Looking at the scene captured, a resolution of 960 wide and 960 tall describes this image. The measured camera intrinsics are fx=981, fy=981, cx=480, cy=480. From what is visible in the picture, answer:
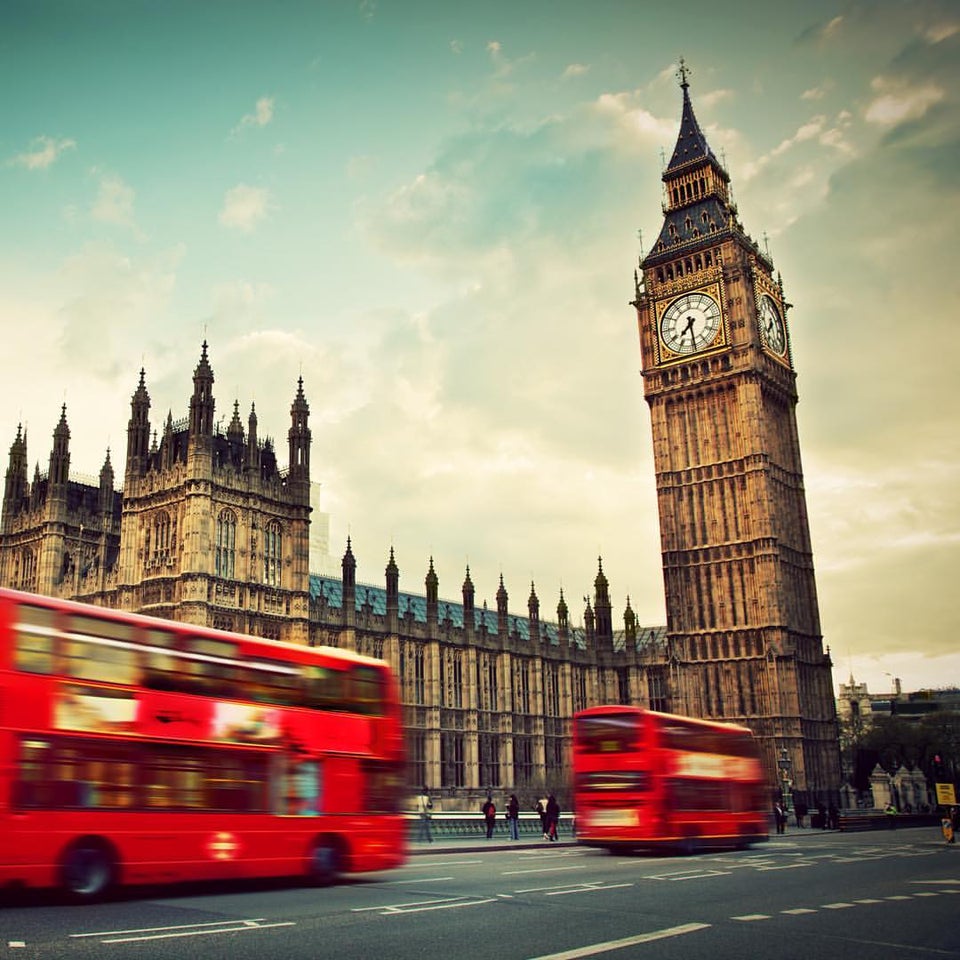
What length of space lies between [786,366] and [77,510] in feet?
188

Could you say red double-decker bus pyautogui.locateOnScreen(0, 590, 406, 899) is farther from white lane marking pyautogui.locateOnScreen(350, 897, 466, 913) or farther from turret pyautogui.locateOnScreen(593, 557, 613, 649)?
turret pyautogui.locateOnScreen(593, 557, 613, 649)

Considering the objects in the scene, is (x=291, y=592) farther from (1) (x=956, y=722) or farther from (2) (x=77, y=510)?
(1) (x=956, y=722)

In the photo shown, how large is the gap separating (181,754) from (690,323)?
70.8m

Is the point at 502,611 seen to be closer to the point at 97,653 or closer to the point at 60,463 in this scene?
the point at 60,463

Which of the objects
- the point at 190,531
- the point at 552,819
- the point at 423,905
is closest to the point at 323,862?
the point at 423,905

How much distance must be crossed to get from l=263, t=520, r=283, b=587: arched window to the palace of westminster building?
0.12 m

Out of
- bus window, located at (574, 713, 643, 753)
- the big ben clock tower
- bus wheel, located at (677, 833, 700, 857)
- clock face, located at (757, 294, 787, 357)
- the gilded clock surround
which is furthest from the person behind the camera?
clock face, located at (757, 294, 787, 357)

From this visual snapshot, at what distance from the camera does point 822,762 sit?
242 feet

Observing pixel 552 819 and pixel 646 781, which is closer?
pixel 646 781

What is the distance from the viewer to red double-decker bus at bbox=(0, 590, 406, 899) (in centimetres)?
1438

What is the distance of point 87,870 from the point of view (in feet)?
48.9

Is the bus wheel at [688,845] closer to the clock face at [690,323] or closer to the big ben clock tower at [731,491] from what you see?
the big ben clock tower at [731,491]

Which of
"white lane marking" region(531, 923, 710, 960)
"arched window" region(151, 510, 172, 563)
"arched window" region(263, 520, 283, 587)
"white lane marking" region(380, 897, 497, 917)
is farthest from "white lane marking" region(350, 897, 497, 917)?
"arched window" region(263, 520, 283, 587)

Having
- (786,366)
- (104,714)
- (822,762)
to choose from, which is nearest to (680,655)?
(822,762)
